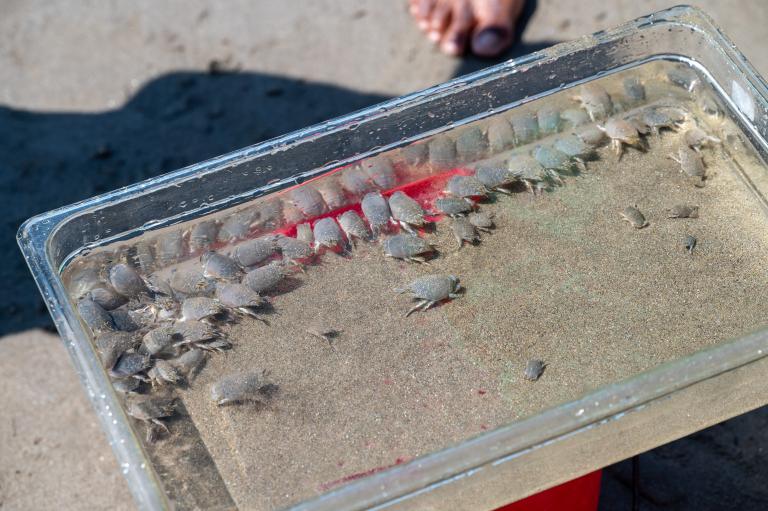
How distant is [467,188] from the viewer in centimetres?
172

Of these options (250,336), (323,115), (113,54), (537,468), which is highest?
(113,54)

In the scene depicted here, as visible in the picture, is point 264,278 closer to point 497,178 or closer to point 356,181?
point 356,181

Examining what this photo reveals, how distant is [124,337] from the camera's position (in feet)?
5.03

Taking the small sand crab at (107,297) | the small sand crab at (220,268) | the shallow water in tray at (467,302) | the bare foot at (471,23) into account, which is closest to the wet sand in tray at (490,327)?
the shallow water in tray at (467,302)

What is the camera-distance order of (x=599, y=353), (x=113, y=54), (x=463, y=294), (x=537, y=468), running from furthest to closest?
(x=113, y=54) < (x=463, y=294) < (x=599, y=353) < (x=537, y=468)

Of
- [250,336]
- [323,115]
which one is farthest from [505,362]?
[323,115]

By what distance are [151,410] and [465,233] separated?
64cm

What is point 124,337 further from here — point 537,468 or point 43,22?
point 43,22

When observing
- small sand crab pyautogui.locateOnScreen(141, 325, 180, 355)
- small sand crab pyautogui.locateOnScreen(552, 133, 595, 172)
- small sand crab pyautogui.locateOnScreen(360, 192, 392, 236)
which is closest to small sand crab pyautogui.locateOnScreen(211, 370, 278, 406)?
small sand crab pyautogui.locateOnScreen(141, 325, 180, 355)

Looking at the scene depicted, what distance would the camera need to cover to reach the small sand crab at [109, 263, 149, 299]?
162cm

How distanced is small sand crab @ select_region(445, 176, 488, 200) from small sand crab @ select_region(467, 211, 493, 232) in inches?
1.7

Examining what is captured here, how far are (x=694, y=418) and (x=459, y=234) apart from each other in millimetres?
532

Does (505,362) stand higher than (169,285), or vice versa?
(169,285)

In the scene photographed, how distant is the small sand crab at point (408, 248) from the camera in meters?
1.64
